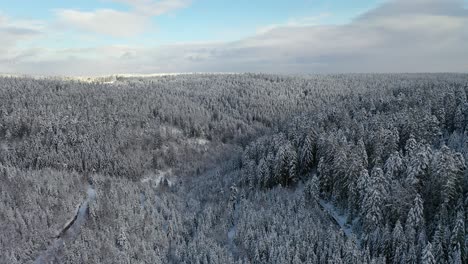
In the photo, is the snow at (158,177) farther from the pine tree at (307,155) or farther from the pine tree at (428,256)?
the pine tree at (428,256)

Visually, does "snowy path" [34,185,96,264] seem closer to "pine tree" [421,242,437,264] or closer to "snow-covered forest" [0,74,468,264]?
"snow-covered forest" [0,74,468,264]

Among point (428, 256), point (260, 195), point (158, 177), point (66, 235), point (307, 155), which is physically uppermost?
point (307, 155)

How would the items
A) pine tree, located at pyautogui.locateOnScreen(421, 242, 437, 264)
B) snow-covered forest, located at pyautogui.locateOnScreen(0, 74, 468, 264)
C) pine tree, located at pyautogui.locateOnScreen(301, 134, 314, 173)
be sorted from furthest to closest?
pine tree, located at pyautogui.locateOnScreen(301, 134, 314, 173)
snow-covered forest, located at pyautogui.locateOnScreen(0, 74, 468, 264)
pine tree, located at pyautogui.locateOnScreen(421, 242, 437, 264)

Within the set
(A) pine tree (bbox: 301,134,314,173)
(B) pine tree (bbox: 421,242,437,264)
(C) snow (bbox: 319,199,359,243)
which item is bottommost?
(C) snow (bbox: 319,199,359,243)

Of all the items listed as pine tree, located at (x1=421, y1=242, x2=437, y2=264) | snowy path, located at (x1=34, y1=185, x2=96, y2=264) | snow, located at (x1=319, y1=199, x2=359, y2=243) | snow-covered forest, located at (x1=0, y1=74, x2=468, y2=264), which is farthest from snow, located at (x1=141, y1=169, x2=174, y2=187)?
pine tree, located at (x1=421, y1=242, x2=437, y2=264)

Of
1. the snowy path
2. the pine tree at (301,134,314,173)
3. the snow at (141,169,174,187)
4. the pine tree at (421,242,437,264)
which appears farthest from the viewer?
the snow at (141,169,174,187)

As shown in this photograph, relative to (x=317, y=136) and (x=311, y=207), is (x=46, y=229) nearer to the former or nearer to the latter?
(x=311, y=207)

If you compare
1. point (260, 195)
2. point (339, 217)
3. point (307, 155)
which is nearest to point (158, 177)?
point (260, 195)

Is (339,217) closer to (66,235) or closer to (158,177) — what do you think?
(66,235)
